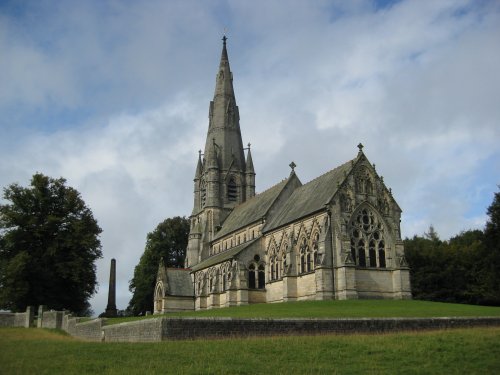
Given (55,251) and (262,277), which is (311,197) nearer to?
(262,277)

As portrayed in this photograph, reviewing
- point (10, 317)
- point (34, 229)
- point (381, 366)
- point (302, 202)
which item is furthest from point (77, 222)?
point (381, 366)

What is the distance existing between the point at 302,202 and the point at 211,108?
30029 millimetres

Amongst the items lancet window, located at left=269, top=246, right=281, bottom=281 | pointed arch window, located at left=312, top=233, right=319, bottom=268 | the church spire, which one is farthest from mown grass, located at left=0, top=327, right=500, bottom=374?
the church spire

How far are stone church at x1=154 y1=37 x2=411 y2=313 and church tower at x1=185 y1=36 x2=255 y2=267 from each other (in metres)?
0.22

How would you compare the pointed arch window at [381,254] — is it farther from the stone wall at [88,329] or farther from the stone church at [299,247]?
the stone wall at [88,329]

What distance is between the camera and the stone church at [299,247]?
46406 millimetres

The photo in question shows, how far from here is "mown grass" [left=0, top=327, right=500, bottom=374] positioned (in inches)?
635

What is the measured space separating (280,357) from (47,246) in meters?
41.6

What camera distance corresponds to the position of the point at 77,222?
54562mm

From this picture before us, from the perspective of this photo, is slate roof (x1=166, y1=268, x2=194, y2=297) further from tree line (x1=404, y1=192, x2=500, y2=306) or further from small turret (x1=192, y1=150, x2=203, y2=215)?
tree line (x1=404, y1=192, x2=500, y2=306)

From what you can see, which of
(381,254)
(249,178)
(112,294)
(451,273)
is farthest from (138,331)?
(249,178)

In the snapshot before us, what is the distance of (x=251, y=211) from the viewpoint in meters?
65.5

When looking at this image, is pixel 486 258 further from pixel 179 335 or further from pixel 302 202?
pixel 179 335

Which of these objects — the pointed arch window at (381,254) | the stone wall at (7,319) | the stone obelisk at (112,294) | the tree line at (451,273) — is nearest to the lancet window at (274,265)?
the pointed arch window at (381,254)
